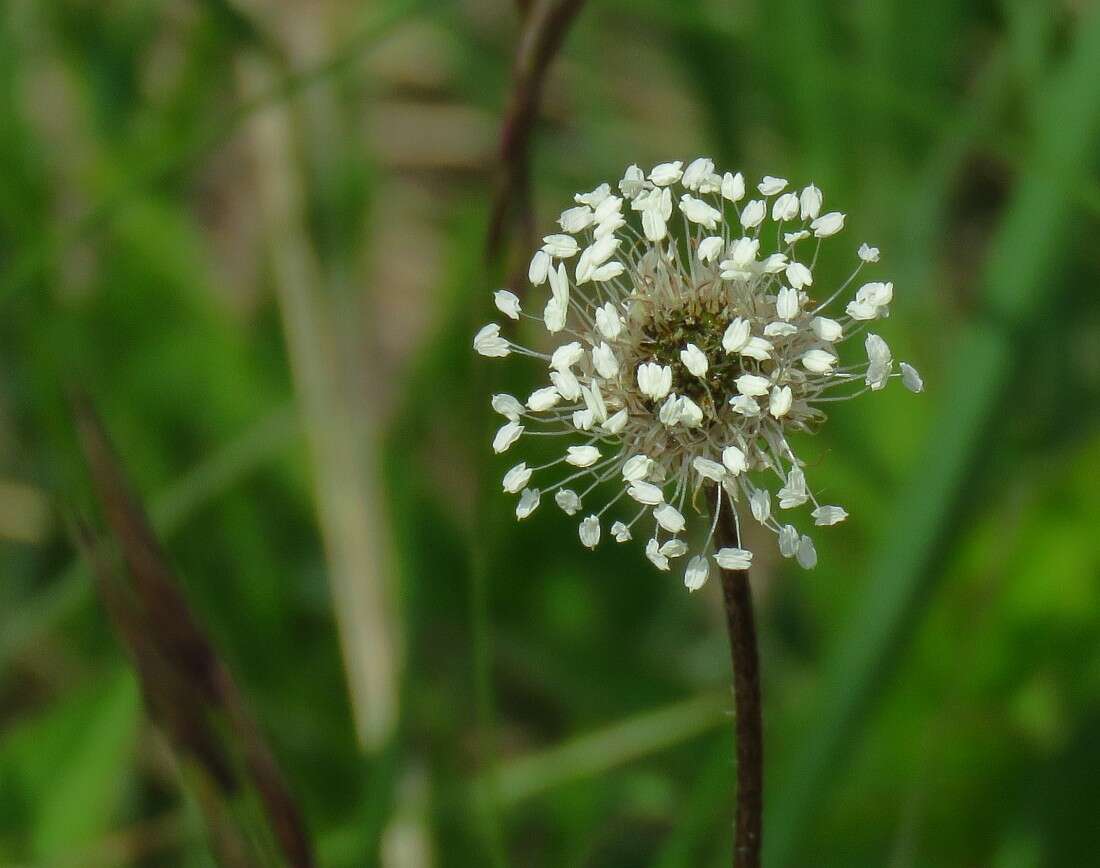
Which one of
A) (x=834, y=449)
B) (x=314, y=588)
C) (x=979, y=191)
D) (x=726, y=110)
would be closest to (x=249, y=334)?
(x=314, y=588)

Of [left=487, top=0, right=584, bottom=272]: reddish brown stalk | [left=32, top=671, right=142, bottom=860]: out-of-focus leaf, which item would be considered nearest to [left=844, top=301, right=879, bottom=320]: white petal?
[left=487, top=0, right=584, bottom=272]: reddish brown stalk

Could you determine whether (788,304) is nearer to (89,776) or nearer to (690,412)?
(690,412)

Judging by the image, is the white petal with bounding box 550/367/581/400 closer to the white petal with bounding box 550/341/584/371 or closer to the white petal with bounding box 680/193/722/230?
the white petal with bounding box 550/341/584/371

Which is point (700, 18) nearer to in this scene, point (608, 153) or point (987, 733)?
point (608, 153)

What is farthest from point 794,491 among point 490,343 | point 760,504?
point 490,343

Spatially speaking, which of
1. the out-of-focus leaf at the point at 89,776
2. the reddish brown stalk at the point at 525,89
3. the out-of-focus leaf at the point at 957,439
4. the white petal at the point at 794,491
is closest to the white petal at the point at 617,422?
the white petal at the point at 794,491
